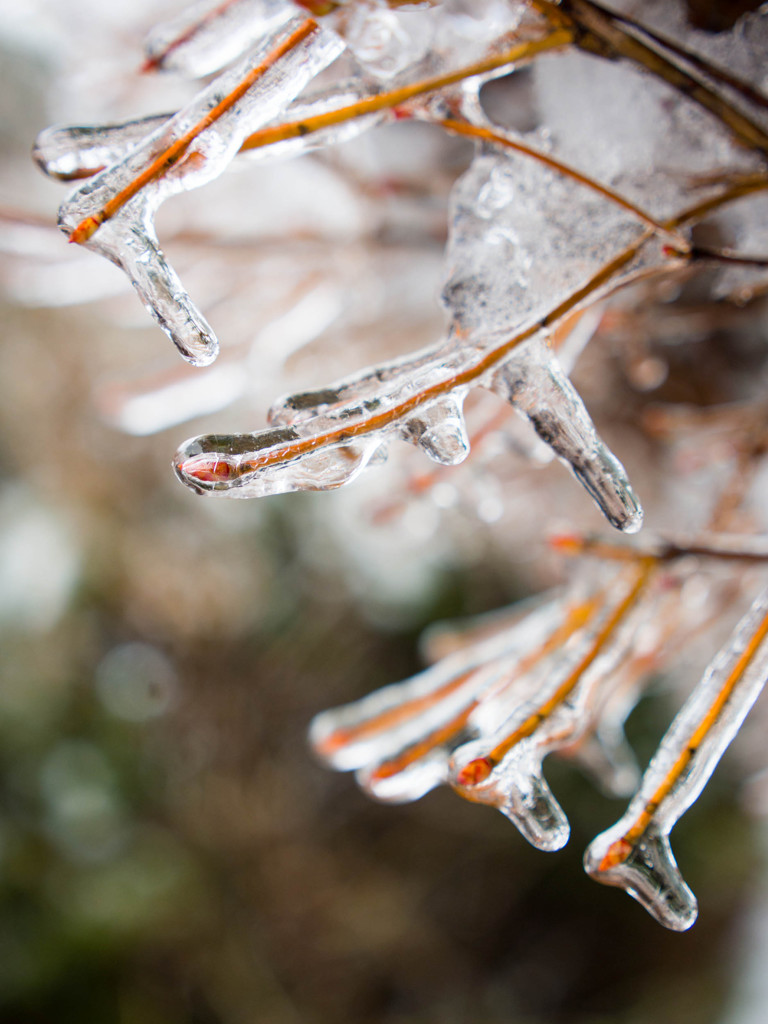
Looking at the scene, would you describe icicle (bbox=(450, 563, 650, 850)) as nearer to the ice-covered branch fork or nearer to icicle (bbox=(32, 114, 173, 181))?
the ice-covered branch fork

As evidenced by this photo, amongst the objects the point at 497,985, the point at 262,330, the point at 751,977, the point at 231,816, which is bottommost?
the point at 751,977

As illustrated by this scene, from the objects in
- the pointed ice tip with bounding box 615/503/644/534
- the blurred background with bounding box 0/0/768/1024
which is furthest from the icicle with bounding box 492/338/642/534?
the blurred background with bounding box 0/0/768/1024

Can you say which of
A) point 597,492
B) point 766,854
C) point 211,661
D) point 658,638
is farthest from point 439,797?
point 597,492

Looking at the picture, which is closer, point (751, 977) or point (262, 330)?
point (262, 330)

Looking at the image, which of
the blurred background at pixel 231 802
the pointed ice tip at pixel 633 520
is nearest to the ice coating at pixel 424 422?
the pointed ice tip at pixel 633 520

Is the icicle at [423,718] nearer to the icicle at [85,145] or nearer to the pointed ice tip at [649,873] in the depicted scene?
the pointed ice tip at [649,873]

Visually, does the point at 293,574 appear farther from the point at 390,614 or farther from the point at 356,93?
the point at 356,93
